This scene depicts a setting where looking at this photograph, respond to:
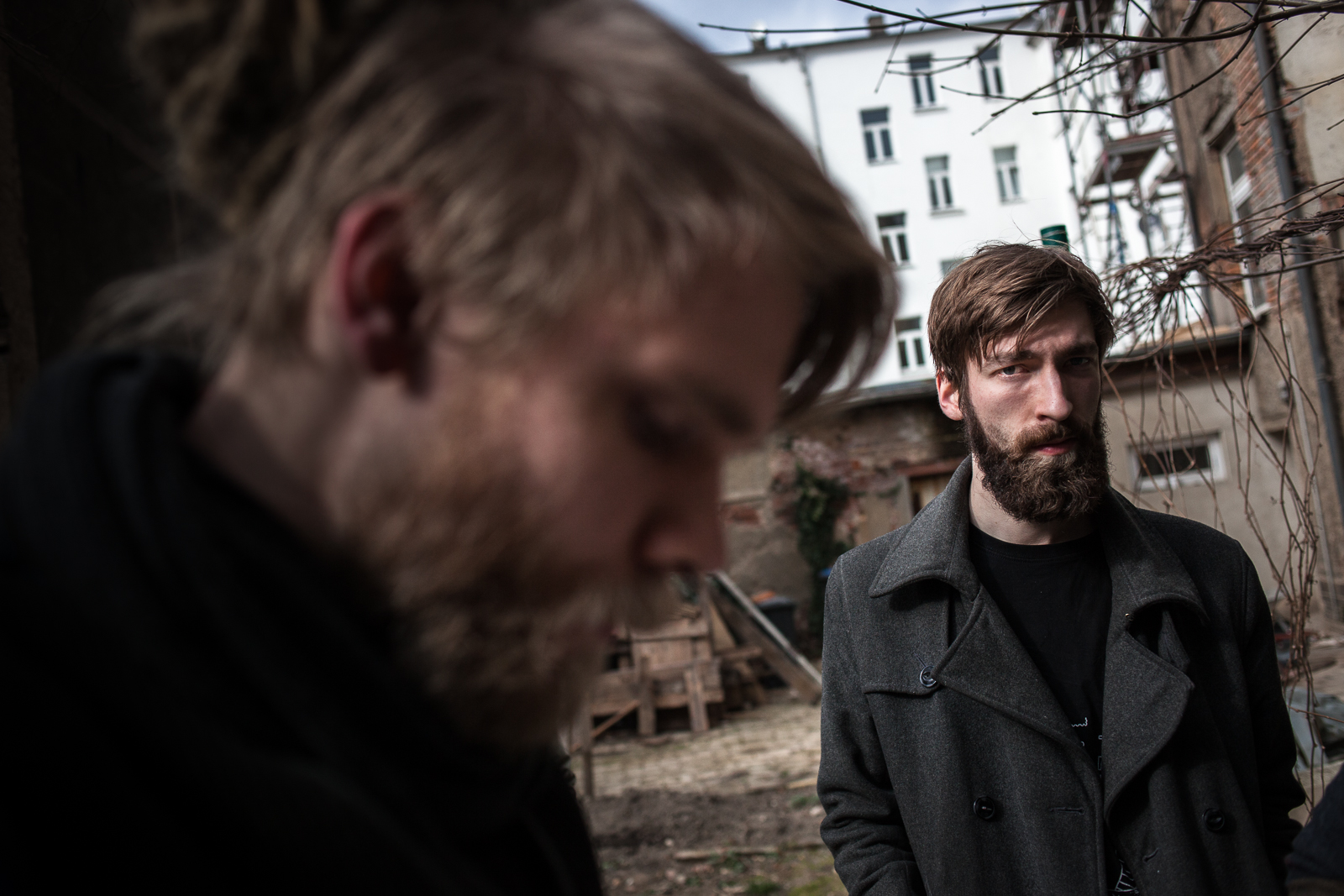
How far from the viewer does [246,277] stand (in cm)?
73

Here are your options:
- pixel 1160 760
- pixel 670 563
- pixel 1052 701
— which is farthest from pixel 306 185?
pixel 1160 760

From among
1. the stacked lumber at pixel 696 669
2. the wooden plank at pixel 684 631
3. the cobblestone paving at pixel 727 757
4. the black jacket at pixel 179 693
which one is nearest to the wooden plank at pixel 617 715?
the stacked lumber at pixel 696 669

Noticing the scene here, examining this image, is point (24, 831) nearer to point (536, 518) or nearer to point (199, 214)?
point (536, 518)

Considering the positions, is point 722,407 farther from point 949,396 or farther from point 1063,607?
point 949,396

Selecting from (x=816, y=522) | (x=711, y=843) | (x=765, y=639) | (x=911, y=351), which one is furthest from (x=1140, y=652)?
(x=911, y=351)

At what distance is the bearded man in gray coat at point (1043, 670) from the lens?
5.74 feet

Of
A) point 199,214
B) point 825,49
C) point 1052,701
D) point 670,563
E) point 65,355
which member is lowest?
point 1052,701

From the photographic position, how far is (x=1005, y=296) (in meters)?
2.09

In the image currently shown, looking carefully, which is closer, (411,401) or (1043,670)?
(411,401)

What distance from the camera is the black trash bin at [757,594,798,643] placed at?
1196cm

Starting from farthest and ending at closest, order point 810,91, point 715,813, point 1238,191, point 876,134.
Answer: point 876,134
point 810,91
point 1238,191
point 715,813

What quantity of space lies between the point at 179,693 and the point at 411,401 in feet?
0.86

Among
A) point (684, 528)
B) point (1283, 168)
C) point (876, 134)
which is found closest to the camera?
point (684, 528)

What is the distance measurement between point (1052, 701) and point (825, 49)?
1004 inches
